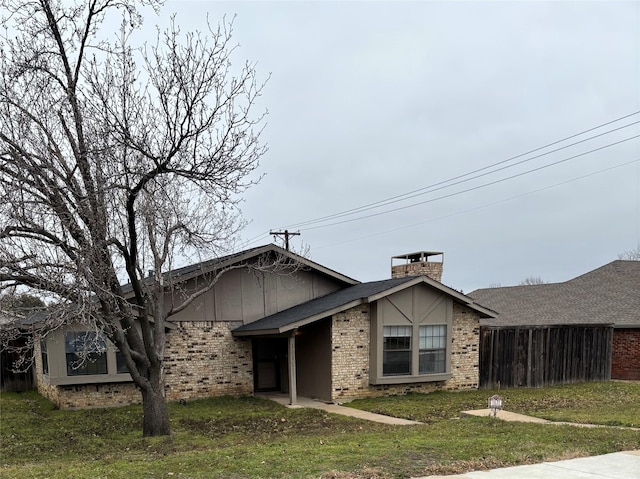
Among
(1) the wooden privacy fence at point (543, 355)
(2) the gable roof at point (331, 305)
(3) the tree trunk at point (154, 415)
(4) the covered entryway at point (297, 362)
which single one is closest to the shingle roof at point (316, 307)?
(2) the gable roof at point (331, 305)

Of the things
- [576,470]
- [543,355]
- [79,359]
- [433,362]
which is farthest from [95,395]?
[543,355]

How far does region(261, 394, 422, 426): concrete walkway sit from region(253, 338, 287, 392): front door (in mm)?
801

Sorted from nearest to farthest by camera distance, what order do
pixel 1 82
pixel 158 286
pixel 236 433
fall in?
1. pixel 1 82
2. pixel 236 433
3. pixel 158 286

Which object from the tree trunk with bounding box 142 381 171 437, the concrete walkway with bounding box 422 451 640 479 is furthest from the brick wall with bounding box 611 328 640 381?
the tree trunk with bounding box 142 381 171 437

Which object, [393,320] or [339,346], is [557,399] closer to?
[393,320]

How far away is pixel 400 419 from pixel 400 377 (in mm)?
3402

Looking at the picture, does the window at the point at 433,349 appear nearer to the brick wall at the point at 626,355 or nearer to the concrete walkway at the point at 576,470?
the concrete walkway at the point at 576,470

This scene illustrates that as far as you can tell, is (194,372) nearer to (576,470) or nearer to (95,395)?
(95,395)

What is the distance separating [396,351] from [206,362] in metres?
5.33

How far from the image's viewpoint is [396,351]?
15.6m

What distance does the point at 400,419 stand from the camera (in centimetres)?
1213

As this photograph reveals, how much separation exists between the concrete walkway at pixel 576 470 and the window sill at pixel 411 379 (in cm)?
835

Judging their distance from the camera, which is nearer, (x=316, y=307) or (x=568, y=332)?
(x=316, y=307)

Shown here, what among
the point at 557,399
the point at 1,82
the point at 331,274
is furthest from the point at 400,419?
the point at 1,82
